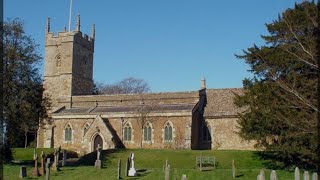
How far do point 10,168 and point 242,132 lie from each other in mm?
14950

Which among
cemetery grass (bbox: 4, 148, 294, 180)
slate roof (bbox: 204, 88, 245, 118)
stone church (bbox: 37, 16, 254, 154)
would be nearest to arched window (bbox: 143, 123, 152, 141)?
stone church (bbox: 37, 16, 254, 154)

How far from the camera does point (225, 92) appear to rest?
4550cm

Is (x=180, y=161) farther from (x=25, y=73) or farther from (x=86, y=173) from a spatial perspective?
(x=25, y=73)

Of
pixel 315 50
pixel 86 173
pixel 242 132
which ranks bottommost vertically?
pixel 86 173

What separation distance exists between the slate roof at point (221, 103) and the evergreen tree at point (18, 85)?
60.0 feet

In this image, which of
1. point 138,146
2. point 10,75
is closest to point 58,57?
point 138,146

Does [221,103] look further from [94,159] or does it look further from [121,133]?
[94,159]

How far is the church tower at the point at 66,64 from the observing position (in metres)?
53.6

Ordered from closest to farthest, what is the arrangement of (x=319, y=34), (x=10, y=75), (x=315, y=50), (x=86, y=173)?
(x=315, y=50)
(x=319, y=34)
(x=86, y=173)
(x=10, y=75)

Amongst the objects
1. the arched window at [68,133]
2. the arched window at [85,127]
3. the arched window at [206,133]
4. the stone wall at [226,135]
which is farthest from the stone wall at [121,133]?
the stone wall at [226,135]

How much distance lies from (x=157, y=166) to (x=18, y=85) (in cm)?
1140

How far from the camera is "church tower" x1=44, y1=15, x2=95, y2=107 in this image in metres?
53.6

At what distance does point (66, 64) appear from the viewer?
5378cm

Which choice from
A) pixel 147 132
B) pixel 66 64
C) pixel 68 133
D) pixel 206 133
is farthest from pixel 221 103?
pixel 66 64
